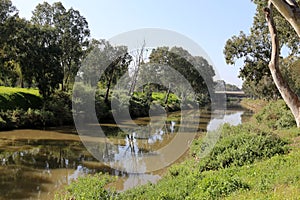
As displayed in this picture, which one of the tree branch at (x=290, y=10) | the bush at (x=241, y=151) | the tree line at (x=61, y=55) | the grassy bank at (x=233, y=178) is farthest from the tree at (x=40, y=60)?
the tree branch at (x=290, y=10)

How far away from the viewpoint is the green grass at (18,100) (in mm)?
24453

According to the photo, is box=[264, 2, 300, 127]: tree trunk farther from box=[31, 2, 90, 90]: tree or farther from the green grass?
box=[31, 2, 90, 90]: tree

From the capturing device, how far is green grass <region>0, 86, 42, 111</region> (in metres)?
24.5

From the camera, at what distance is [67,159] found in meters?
14.9

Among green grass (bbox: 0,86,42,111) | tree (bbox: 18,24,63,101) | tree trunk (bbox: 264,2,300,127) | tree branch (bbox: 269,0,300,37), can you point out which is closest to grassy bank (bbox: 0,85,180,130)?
green grass (bbox: 0,86,42,111)

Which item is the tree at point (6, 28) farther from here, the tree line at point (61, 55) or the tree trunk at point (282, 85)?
the tree trunk at point (282, 85)

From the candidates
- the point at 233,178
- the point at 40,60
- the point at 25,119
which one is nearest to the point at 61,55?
the point at 40,60

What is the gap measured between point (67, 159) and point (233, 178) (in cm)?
1051

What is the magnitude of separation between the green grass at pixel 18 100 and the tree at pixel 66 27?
223 inches

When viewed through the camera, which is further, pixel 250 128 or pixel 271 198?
pixel 250 128

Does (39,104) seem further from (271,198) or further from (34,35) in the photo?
(271,198)

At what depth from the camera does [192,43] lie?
42.1ft

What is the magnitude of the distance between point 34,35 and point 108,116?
11.3 m

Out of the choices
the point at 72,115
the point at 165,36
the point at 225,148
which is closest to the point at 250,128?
the point at 225,148
